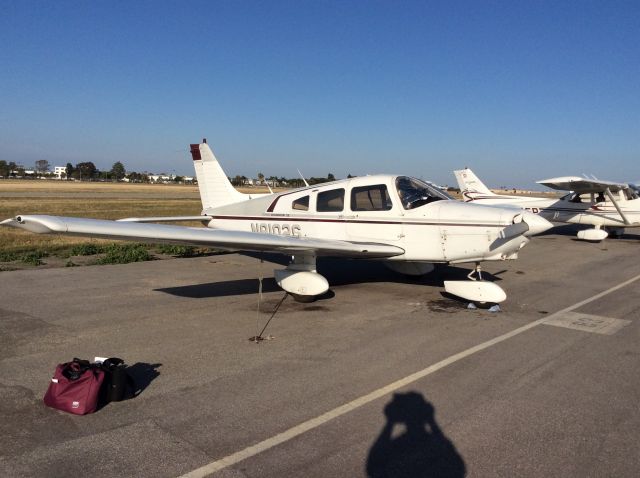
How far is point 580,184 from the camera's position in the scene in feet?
59.8

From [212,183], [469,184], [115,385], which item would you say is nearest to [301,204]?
[212,183]

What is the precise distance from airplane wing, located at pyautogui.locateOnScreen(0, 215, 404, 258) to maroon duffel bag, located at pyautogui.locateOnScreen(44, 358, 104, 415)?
5.67ft

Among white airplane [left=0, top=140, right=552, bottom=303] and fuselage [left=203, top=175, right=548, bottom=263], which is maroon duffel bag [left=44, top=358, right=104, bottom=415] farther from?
fuselage [left=203, top=175, right=548, bottom=263]

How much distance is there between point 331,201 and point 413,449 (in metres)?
6.32

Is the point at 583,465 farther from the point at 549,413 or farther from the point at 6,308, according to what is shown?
the point at 6,308

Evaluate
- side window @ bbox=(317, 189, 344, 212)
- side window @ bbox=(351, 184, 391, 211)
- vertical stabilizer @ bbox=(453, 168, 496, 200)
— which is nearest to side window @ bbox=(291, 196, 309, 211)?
side window @ bbox=(317, 189, 344, 212)

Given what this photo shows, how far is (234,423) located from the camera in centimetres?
383

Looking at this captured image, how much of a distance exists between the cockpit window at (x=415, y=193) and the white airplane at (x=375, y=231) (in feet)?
0.06

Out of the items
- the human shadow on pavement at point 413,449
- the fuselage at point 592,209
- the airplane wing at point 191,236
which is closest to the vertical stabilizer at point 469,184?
the fuselage at point 592,209

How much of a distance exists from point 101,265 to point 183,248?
11.7 feet

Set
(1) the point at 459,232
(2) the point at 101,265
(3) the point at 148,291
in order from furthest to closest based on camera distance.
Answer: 1. (2) the point at 101,265
2. (3) the point at 148,291
3. (1) the point at 459,232

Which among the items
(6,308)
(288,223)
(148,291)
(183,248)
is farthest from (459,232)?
(183,248)

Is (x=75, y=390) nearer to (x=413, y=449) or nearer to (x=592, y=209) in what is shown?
(x=413, y=449)

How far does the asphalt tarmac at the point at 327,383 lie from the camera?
11.0ft
